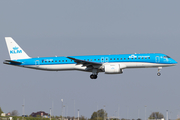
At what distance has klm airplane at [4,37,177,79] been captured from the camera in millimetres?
66000

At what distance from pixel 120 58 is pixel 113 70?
284 cm

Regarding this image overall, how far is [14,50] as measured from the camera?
2985 inches

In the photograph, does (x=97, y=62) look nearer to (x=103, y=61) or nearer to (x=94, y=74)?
(x=103, y=61)

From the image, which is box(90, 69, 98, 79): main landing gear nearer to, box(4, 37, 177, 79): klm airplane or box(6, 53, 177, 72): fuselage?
box(4, 37, 177, 79): klm airplane

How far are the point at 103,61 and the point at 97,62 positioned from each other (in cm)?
123

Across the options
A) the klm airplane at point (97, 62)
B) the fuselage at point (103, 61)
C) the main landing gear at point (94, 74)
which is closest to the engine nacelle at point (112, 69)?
the klm airplane at point (97, 62)

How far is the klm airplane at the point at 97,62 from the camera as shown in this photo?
66000 millimetres

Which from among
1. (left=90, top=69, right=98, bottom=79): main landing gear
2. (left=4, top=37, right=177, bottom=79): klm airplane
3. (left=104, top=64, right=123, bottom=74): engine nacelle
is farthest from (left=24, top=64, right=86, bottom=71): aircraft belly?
(left=104, top=64, right=123, bottom=74): engine nacelle

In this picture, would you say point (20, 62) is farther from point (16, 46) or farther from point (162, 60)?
point (162, 60)

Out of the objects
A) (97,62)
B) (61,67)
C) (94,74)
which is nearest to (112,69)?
(97,62)

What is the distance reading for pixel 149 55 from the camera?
218 ft

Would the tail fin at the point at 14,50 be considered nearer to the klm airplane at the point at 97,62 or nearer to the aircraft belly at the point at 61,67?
the klm airplane at the point at 97,62

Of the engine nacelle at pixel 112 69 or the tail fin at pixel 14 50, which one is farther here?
the tail fin at pixel 14 50

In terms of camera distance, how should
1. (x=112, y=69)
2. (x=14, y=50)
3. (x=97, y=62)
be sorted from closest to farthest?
1. (x=112, y=69)
2. (x=97, y=62)
3. (x=14, y=50)
